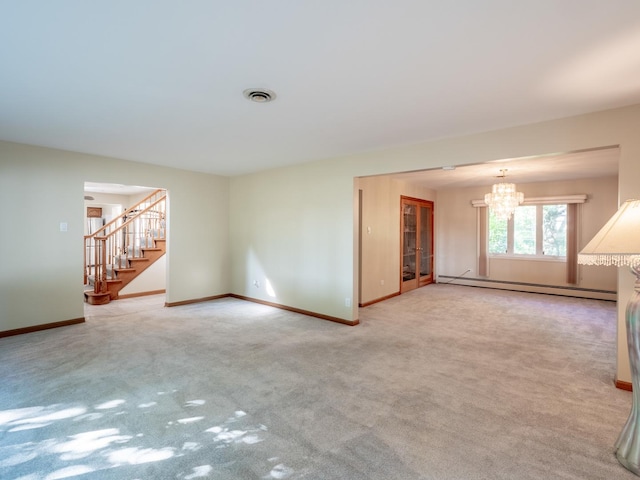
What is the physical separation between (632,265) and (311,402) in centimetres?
242

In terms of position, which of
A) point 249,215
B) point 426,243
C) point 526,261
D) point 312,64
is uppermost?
point 312,64

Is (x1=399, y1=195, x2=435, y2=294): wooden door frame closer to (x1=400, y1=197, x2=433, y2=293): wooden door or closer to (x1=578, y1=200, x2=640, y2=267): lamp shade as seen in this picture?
(x1=400, y1=197, x2=433, y2=293): wooden door

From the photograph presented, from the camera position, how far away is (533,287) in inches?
285

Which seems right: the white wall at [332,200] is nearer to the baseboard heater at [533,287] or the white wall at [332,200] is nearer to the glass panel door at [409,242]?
the glass panel door at [409,242]

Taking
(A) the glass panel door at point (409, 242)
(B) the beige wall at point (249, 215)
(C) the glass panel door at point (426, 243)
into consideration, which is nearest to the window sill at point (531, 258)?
(C) the glass panel door at point (426, 243)

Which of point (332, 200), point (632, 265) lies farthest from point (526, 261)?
point (632, 265)

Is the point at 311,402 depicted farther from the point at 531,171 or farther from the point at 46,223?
the point at 531,171

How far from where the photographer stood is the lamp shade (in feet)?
5.92

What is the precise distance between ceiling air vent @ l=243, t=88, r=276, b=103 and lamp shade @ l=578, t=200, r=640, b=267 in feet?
7.89

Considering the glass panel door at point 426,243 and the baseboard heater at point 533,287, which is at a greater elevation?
the glass panel door at point 426,243

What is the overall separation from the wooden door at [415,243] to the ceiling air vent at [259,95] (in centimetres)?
494

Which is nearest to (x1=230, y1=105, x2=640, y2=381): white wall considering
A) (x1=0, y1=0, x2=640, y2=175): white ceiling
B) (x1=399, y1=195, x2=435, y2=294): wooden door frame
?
(x1=0, y1=0, x2=640, y2=175): white ceiling

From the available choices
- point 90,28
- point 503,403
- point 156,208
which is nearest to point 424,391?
point 503,403

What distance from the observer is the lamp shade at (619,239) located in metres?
1.81
